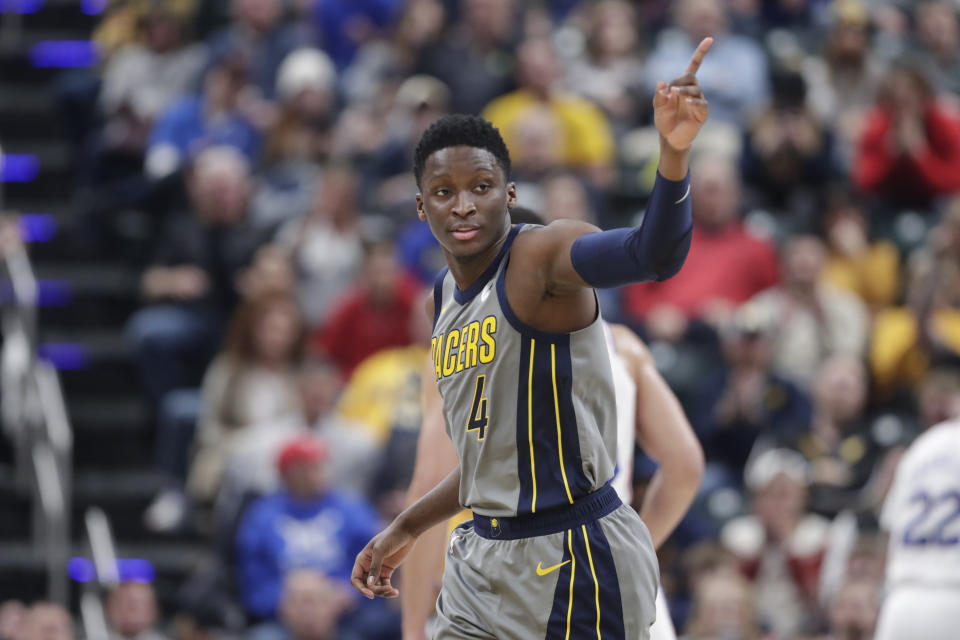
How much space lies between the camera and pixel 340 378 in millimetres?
9844

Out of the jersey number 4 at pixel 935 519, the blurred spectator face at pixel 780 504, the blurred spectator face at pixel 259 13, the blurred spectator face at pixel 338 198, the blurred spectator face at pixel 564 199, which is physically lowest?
Result: the blurred spectator face at pixel 780 504

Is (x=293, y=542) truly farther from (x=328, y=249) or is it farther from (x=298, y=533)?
(x=328, y=249)

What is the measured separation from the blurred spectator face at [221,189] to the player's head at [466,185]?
22.8 ft

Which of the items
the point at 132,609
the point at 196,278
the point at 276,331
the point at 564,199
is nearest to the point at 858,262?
the point at 564,199

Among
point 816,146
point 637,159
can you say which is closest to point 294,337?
point 637,159

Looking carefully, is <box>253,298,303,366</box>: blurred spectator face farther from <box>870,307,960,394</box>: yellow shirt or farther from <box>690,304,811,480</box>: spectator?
<box>870,307,960,394</box>: yellow shirt

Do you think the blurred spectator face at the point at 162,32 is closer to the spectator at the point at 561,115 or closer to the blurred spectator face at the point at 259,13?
the blurred spectator face at the point at 259,13

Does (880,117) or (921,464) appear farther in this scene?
(880,117)

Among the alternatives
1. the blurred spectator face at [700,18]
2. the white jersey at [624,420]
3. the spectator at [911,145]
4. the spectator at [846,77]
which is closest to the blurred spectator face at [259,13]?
the blurred spectator face at [700,18]

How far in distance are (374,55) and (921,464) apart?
7109 millimetres

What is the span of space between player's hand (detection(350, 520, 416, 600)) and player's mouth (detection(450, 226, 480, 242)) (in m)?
0.85

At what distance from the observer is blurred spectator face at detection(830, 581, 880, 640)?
7.23m

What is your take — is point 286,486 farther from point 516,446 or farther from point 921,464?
point 516,446

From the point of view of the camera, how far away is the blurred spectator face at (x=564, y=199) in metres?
9.16
